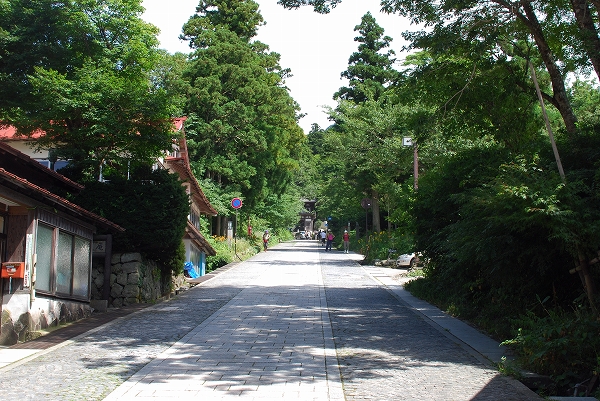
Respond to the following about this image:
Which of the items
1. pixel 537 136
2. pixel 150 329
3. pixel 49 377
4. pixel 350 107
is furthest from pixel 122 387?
pixel 350 107

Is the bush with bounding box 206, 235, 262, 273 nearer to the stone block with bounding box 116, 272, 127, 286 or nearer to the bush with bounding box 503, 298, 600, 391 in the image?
the stone block with bounding box 116, 272, 127, 286

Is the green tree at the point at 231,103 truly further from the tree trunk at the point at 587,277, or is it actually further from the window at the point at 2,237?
the tree trunk at the point at 587,277

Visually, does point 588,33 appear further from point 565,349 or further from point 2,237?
point 2,237

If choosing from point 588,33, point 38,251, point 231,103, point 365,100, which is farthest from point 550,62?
point 365,100

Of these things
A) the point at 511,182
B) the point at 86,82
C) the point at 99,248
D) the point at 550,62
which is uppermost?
the point at 86,82

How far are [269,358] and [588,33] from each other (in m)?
7.65

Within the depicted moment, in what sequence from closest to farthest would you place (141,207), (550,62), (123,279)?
(550,62), (123,279), (141,207)

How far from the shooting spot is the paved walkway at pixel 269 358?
7012 mm

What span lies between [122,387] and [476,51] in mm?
9096

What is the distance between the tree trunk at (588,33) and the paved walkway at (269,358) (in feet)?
17.1

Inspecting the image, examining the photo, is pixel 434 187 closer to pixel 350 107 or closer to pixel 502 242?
pixel 502 242

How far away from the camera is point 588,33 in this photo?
10.3 metres

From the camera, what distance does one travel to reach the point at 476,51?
12000 mm

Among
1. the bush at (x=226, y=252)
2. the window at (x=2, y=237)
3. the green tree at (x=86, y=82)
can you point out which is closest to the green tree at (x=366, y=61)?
the bush at (x=226, y=252)
